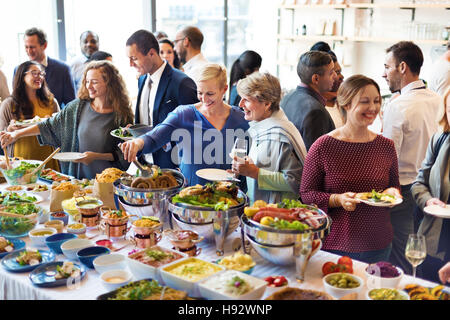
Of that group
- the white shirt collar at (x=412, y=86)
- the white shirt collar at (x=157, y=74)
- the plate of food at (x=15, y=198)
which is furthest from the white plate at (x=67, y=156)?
the white shirt collar at (x=412, y=86)

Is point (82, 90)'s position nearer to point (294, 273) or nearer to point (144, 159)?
point (144, 159)

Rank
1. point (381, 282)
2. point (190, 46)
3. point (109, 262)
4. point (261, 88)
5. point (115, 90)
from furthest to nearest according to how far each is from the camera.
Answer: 1. point (190, 46)
2. point (115, 90)
3. point (261, 88)
4. point (109, 262)
5. point (381, 282)

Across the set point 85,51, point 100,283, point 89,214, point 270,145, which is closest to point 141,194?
point 89,214

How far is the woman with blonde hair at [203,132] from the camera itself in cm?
300

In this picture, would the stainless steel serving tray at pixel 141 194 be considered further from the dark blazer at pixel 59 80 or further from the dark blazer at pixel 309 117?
the dark blazer at pixel 59 80

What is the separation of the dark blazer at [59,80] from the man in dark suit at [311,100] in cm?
273

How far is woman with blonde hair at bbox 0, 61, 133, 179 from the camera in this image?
350 cm

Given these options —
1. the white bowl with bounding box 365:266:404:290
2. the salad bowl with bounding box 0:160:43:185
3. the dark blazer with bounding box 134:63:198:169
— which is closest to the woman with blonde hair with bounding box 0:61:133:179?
the dark blazer with bounding box 134:63:198:169

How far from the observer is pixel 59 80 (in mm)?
5242

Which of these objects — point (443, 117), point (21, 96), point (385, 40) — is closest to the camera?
point (443, 117)

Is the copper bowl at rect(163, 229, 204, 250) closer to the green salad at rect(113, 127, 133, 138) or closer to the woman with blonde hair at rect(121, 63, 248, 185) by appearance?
the woman with blonde hair at rect(121, 63, 248, 185)

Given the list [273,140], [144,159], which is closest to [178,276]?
[273,140]

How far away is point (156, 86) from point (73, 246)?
1768 millimetres

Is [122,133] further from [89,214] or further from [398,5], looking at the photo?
[398,5]
